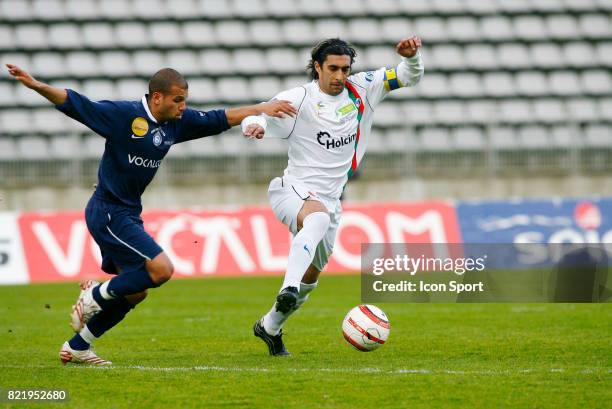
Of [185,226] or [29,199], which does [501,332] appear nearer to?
[185,226]

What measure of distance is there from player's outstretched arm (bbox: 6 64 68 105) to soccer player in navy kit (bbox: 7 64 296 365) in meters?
0.04

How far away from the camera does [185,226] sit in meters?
18.0

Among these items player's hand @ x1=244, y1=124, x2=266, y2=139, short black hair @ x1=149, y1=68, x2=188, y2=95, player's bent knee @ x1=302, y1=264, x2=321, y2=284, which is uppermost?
short black hair @ x1=149, y1=68, x2=188, y2=95

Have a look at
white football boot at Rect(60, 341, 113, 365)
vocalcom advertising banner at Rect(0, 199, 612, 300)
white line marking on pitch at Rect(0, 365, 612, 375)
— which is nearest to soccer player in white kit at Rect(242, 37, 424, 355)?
white line marking on pitch at Rect(0, 365, 612, 375)

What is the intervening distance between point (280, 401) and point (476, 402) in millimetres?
1108

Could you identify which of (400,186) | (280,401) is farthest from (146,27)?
(280,401)

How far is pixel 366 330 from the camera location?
7883 mm

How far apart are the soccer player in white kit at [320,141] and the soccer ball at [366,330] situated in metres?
0.55

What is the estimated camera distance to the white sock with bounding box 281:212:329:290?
765cm

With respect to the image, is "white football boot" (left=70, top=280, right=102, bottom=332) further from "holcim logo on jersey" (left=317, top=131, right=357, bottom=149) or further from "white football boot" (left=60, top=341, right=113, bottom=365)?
"holcim logo on jersey" (left=317, top=131, right=357, bottom=149)

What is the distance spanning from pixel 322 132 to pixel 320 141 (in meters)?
0.08

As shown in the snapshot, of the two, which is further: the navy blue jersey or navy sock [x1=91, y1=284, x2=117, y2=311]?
navy sock [x1=91, y1=284, x2=117, y2=311]

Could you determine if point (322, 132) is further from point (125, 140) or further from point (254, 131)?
point (125, 140)

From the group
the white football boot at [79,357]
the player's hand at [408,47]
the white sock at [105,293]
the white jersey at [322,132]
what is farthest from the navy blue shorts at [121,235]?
the player's hand at [408,47]
